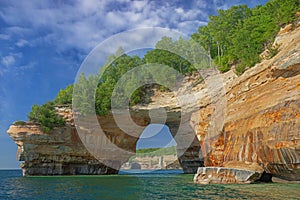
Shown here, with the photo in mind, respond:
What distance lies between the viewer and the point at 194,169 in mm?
48688

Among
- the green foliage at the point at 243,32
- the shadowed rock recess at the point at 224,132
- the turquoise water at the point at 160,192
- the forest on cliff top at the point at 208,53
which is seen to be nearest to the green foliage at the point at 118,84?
the forest on cliff top at the point at 208,53

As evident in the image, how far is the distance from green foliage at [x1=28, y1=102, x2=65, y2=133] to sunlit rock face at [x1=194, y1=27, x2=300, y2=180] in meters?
23.8

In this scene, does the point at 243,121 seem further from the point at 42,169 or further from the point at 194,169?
the point at 42,169

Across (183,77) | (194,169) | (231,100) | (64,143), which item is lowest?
(194,169)

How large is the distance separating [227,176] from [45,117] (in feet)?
94.9

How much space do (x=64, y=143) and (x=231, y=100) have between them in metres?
26.7

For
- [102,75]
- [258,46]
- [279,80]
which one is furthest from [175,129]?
[279,80]

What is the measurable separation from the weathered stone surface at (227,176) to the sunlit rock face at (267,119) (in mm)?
1184

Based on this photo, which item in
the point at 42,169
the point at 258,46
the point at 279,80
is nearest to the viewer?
the point at 279,80

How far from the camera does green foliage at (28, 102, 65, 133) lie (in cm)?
4088

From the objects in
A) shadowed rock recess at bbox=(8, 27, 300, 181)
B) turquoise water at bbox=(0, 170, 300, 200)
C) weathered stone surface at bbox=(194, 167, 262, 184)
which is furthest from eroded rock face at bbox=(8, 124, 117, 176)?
weathered stone surface at bbox=(194, 167, 262, 184)

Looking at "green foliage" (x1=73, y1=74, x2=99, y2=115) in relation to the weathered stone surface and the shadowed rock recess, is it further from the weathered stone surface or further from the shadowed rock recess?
the weathered stone surface

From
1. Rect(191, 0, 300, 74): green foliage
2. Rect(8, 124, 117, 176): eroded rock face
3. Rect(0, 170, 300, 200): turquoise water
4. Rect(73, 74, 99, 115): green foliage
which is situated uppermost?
Rect(191, 0, 300, 74): green foliage

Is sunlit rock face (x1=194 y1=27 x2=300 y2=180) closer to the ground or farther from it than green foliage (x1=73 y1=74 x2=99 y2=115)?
closer to the ground
